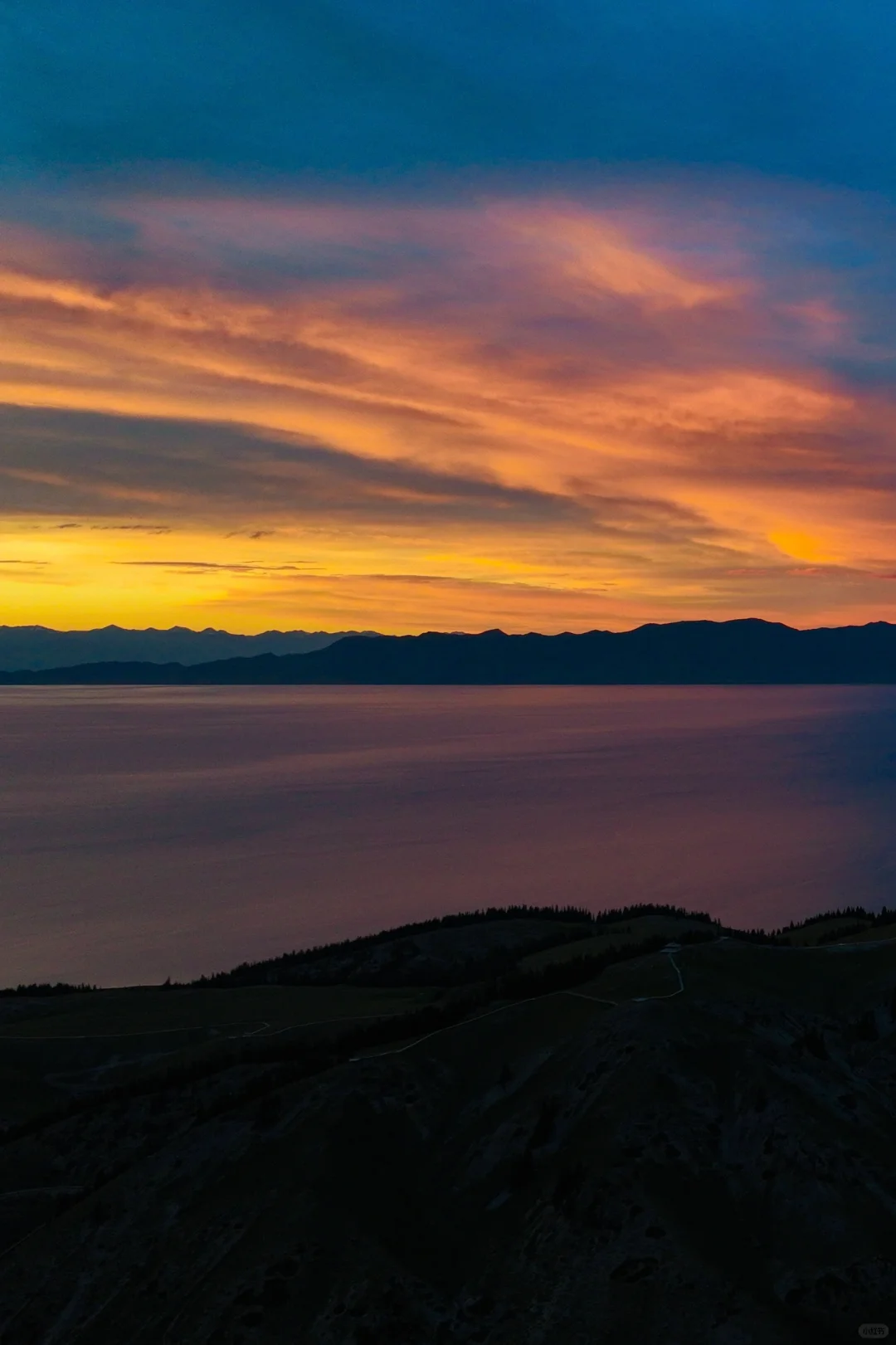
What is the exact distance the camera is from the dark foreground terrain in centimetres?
1495

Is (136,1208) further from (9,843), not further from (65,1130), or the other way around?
(9,843)

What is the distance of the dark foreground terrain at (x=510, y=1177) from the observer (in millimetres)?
14945

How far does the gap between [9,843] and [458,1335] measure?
84.3 metres

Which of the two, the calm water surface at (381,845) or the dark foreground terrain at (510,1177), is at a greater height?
the dark foreground terrain at (510,1177)

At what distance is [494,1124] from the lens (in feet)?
61.3

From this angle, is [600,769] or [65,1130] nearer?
[65,1130]

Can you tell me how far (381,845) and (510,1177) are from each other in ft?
248

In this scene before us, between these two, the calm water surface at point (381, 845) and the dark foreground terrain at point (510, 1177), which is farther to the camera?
the calm water surface at point (381, 845)

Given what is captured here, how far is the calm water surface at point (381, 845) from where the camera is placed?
213 feet

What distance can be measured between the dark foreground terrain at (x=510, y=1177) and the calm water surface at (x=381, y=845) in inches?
1359

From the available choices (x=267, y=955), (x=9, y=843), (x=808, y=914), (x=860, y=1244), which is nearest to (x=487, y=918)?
(x=267, y=955)

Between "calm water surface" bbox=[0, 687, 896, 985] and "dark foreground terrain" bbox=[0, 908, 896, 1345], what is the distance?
34.5m

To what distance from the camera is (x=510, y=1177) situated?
56.7ft

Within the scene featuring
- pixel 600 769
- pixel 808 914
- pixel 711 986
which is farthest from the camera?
pixel 600 769
